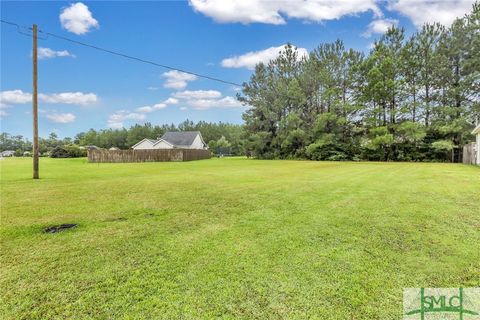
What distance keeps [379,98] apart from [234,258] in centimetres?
2624

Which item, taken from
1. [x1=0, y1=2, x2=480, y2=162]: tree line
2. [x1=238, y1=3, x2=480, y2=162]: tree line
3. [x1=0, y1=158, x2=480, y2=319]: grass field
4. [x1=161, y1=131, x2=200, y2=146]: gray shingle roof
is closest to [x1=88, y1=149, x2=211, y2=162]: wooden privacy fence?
[x1=0, y1=2, x2=480, y2=162]: tree line

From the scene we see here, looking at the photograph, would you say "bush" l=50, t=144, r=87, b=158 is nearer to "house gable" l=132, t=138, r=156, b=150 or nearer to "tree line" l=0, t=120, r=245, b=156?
"house gable" l=132, t=138, r=156, b=150

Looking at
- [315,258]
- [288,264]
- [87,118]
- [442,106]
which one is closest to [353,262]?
[315,258]

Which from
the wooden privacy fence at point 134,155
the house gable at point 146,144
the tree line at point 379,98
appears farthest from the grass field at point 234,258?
the house gable at point 146,144

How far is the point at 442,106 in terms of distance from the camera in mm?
22234

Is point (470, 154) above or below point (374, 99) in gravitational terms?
below

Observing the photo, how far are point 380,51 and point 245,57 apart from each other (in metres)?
12.7

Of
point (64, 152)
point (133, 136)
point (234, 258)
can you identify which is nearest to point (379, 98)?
point (234, 258)

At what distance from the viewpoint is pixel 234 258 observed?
3.00 meters

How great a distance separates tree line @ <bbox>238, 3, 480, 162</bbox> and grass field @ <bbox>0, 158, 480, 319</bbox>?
21068 mm

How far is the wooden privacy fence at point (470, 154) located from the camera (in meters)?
18.2

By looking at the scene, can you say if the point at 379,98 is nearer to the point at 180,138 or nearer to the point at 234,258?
the point at 234,258

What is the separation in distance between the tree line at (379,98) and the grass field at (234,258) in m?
21.1

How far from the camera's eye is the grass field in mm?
2162
